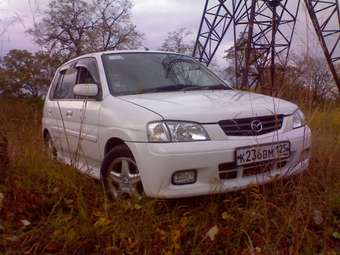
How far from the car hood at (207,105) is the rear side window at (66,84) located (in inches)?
60.8

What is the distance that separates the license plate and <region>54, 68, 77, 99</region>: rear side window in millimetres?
2567

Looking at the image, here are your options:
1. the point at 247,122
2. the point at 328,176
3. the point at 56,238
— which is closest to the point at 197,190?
the point at 247,122

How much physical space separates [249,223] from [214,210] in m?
0.31

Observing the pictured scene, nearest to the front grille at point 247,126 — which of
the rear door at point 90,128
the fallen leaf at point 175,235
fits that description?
the fallen leaf at point 175,235

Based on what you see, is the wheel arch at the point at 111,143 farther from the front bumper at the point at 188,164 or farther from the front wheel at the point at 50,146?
the front wheel at the point at 50,146

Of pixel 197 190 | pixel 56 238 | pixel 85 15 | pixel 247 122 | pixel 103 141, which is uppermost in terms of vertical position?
pixel 85 15

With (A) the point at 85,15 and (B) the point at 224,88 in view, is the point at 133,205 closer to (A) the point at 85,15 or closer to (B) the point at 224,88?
(B) the point at 224,88

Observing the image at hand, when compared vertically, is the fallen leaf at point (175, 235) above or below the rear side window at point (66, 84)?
below

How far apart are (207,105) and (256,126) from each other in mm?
434

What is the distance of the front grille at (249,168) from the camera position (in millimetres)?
3010

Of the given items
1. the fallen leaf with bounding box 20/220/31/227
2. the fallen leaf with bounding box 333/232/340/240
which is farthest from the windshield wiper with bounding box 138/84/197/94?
the fallen leaf with bounding box 333/232/340/240

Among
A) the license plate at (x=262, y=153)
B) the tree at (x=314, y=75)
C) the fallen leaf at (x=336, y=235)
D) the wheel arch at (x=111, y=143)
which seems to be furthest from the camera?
the tree at (x=314, y=75)

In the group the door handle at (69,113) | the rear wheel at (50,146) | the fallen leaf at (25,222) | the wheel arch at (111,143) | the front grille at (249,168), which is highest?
the door handle at (69,113)

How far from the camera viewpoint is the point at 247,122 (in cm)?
316
